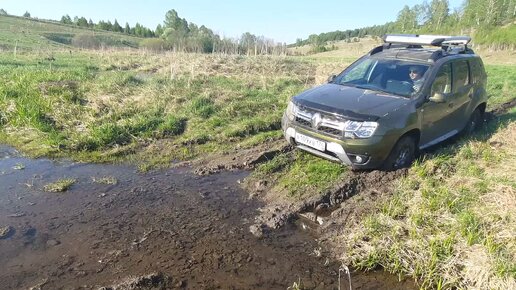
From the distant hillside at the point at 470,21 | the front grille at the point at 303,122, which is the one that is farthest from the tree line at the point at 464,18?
the front grille at the point at 303,122

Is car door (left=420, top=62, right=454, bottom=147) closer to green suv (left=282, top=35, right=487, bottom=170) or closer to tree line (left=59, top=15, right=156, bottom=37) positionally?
green suv (left=282, top=35, right=487, bottom=170)

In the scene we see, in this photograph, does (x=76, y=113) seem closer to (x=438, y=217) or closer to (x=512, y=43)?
(x=438, y=217)

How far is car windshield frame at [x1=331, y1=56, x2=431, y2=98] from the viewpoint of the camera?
20.0 ft

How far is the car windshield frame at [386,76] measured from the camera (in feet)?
20.0

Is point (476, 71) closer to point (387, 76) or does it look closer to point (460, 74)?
point (460, 74)

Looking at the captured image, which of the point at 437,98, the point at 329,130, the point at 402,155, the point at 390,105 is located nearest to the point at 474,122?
the point at 437,98

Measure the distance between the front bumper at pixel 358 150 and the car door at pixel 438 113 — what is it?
38.2 inches

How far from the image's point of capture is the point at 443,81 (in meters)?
6.44

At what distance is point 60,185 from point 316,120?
13.3 feet

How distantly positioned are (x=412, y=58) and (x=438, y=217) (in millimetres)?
3194

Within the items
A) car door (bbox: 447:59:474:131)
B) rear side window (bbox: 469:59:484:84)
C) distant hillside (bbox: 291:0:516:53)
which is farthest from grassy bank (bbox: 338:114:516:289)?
distant hillside (bbox: 291:0:516:53)

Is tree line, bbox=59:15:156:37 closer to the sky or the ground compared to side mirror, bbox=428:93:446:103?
closer to the sky

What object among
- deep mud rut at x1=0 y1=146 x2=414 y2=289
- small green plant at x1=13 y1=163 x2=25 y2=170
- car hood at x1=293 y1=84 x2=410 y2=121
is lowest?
deep mud rut at x1=0 y1=146 x2=414 y2=289

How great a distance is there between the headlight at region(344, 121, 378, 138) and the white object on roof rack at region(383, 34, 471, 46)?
2.49 meters
